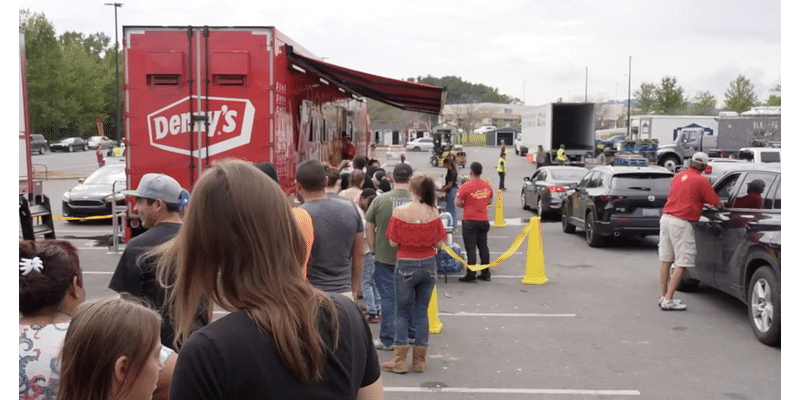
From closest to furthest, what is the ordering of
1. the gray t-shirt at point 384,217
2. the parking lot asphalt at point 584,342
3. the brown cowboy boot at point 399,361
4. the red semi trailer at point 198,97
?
the parking lot asphalt at point 584,342
the brown cowboy boot at point 399,361
the gray t-shirt at point 384,217
the red semi trailer at point 198,97

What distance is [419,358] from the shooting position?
6.66 meters

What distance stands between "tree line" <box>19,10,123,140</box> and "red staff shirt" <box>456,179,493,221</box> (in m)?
54.9

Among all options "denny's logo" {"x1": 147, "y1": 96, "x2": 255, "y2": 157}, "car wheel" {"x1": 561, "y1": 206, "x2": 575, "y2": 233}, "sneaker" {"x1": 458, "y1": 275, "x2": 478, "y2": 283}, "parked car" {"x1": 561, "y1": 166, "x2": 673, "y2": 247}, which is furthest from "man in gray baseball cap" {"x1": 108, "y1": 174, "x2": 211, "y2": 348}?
"car wheel" {"x1": 561, "y1": 206, "x2": 575, "y2": 233}

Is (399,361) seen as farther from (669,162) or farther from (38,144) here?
(38,144)

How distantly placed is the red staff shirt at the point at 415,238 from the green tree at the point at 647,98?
→ 77508 mm

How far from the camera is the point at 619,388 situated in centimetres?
631

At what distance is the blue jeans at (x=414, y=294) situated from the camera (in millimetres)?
6445

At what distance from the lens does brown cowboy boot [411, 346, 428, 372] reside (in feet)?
21.7

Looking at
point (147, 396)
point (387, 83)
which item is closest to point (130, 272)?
point (147, 396)

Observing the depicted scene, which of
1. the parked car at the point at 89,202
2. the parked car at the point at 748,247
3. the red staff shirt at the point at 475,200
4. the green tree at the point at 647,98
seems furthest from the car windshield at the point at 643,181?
the green tree at the point at 647,98

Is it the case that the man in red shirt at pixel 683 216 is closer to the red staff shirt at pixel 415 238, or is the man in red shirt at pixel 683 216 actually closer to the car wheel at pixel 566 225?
the red staff shirt at pixel 415 238

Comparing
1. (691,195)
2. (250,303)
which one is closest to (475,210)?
(691,195)

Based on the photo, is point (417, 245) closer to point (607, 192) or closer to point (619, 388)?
point (619, 388)

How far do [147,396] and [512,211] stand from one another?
64.6ft
